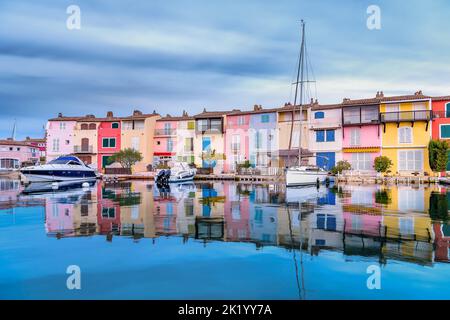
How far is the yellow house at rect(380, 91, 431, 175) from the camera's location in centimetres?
4800

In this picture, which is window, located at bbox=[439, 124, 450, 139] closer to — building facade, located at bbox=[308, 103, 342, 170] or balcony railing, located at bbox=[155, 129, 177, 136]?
building facade, located at bbox=[308, 103, 342, 170]

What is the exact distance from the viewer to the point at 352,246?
11031mm

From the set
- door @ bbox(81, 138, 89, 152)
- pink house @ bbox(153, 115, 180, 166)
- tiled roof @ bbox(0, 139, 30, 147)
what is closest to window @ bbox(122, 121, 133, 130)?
pink house @ bbox(153, 115, 180, 166)

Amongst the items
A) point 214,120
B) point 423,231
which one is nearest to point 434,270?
point 423,231

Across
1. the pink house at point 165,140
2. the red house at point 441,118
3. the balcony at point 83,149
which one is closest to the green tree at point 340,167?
the red house at point 441,118

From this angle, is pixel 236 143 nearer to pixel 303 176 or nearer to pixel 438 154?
pixel 303 176

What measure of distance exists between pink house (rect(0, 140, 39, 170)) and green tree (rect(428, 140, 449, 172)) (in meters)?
69.1

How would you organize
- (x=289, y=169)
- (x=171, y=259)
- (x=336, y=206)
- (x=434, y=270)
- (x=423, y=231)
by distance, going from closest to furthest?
(x=434, y=270) → (x=171, y=259) → (x=423, y=231) → (x=336, y=206) → (x=289, y=169)

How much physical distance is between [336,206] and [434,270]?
1219cm

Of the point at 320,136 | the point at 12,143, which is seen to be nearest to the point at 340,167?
the point at 320,136

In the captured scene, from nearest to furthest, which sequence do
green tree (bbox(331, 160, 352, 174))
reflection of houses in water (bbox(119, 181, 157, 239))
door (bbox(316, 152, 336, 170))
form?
reflection of houses in water (bbox(119, 181, 157, 239))
green tree (bbox(331, 160, 352, 174))
door (bbox(316, 152, 336, 170))

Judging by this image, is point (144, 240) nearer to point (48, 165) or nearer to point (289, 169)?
point (289, 169)
